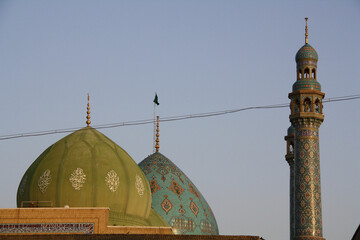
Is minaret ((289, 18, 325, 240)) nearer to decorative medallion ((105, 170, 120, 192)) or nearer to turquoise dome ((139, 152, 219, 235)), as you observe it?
turquoise dome ((139, 152, 219, 235))

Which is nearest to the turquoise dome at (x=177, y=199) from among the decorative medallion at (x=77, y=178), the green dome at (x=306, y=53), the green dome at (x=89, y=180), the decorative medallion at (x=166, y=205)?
the decorative medallion at (x=166, y=205)

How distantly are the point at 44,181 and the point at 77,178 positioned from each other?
2.96 feet

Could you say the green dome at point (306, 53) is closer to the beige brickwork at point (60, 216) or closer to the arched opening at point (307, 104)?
the arched opening at point (307, 104)

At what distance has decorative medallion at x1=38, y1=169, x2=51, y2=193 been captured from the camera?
2278 cm

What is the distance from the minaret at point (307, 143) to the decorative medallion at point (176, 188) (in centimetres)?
513

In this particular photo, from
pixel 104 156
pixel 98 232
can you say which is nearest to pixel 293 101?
pixel 104 156

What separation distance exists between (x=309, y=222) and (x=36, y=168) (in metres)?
8.38

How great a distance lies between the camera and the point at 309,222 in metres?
26.2

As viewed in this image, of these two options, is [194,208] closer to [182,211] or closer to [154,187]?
[182,211]

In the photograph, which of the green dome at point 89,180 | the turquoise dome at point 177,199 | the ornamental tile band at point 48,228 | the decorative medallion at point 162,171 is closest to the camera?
the ornamental tile band at point 48,228

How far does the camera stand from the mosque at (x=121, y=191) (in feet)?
68.9

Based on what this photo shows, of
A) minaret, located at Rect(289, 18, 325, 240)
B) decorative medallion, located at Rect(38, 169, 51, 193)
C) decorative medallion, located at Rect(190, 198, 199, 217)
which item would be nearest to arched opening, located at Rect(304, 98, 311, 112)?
minaret, located at Rect(289, 18, 325, 240)

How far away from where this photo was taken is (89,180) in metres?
22.7

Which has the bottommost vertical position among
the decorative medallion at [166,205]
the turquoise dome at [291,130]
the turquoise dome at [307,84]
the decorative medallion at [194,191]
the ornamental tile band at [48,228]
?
the ornamental tile band at [48,228]
